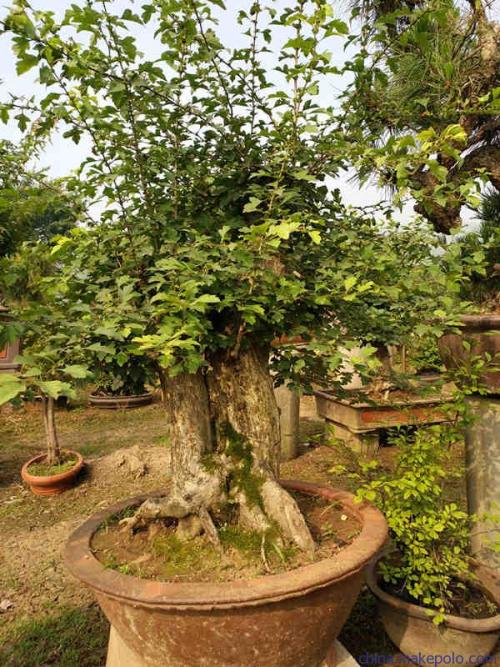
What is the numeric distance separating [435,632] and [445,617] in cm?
12

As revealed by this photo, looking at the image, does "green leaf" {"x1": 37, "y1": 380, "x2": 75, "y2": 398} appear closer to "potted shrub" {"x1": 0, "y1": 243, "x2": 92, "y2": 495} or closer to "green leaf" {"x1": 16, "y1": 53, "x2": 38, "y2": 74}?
"potted shrub" {"x1": 0, "y1": 243, "x2": 92, "y2": 495}

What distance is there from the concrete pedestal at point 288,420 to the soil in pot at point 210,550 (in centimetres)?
307

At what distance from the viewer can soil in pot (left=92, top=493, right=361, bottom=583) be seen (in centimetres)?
182

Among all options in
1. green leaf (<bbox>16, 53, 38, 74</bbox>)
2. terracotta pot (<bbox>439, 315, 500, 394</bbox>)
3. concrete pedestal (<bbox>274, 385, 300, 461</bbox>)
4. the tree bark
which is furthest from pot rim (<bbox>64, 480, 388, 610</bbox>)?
concrete pedestal (<bbox>274, 385, 300, 461</bbox>)

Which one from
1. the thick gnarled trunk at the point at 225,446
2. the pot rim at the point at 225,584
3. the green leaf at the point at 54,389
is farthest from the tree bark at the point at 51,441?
the green leaf at the point at 54,389

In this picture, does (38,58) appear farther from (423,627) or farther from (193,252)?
(423,627)

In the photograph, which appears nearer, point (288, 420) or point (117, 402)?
point (288, 420)

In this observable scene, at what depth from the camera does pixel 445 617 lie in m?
2.04

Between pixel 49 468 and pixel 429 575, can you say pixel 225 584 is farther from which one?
pixel 49 468

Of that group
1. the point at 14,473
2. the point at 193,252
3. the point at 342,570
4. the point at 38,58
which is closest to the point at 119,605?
the point at 342,570

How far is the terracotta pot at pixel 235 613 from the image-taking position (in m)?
1.54

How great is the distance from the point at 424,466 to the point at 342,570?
0.69 metres

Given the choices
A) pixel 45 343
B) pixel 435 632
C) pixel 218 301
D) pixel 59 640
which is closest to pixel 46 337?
pixel 45 343

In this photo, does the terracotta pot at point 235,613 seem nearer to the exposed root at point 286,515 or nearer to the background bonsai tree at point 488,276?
the exposed root at point 286,515
